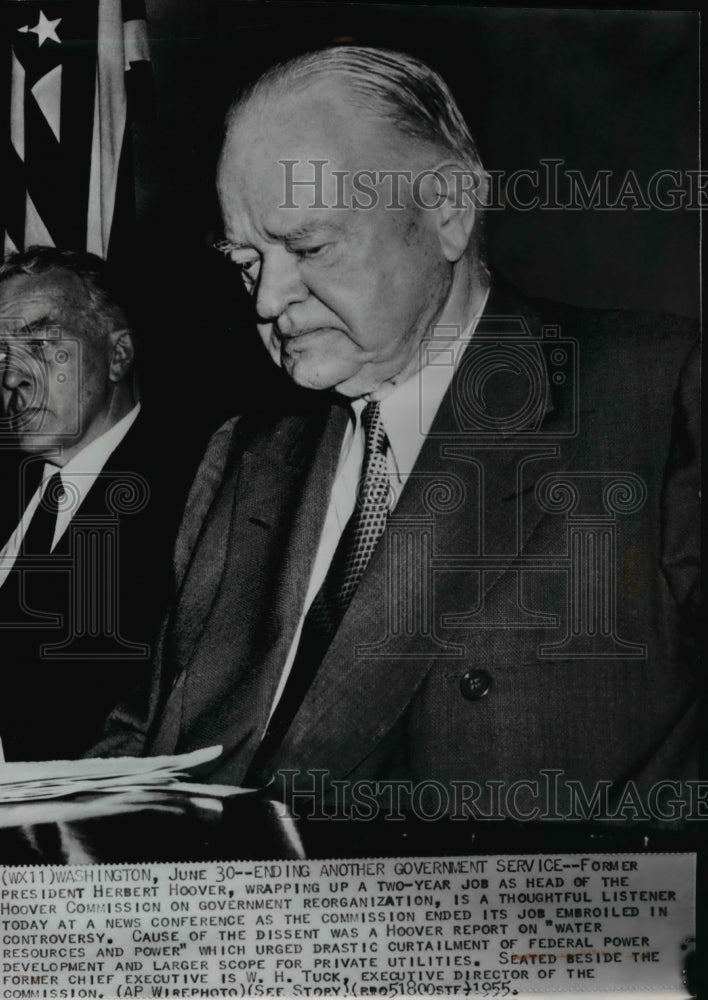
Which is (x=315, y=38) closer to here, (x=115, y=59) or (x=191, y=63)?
(x=191, y=63)

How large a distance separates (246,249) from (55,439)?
0.53 meters

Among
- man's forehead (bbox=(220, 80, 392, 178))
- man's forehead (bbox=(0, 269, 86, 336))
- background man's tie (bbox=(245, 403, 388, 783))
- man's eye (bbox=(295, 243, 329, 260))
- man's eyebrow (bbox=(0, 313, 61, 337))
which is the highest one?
man's forehead (bbox=(220, 80, 392, 178))

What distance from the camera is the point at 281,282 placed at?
1925 mm

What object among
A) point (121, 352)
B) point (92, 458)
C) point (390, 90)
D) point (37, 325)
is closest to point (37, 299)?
point (37, 325)

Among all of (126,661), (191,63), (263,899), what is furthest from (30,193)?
(263,899)

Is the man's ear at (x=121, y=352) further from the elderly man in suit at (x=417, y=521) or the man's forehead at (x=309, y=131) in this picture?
the man's forehead at (x=309, y=131)

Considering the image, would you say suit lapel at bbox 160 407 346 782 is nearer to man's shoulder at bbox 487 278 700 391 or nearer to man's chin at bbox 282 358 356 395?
man's chin at bbox 282 358 356 395

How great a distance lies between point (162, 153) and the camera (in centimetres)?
195

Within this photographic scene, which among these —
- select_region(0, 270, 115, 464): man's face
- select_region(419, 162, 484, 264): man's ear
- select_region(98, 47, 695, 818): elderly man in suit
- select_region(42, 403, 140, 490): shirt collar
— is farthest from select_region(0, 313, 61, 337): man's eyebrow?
select_region(419, 162, 484, 264): man's ear

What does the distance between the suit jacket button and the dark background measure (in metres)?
0.67

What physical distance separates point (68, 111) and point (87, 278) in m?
0.33

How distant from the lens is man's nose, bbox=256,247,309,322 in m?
1.92

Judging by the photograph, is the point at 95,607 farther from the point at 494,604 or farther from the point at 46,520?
the point at 494,604

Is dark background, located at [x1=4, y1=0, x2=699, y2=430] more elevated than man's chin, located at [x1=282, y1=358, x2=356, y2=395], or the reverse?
dark background, located at [x1=4, y1=0, x2=699, y2=430]
